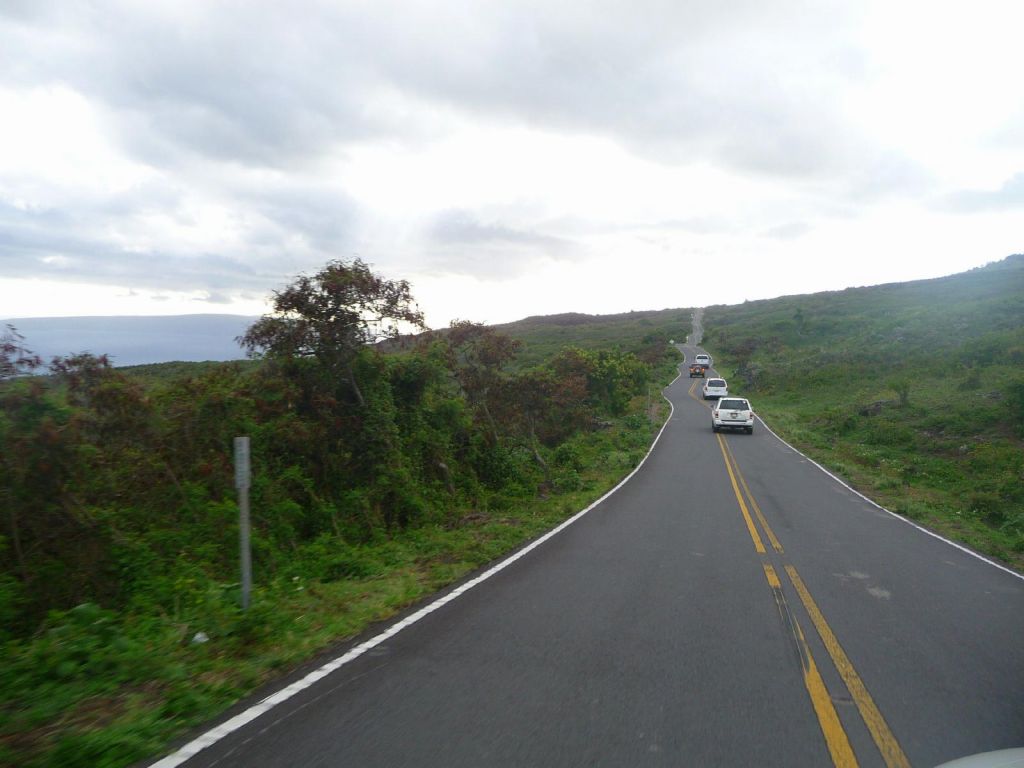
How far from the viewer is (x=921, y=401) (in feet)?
103

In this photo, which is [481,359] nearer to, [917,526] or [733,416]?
[917,526]

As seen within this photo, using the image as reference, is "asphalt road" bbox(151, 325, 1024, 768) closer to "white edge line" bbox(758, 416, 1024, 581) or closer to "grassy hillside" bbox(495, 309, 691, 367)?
"white edge line" bbox(758, 416, 1024, 581)

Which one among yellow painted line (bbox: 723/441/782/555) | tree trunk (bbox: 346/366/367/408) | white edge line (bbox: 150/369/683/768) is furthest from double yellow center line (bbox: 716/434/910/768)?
tree trunk (bbox: 346/366/367/408)

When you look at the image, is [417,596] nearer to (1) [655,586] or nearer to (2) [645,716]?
(1) [655,586]

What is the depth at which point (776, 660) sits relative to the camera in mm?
5582

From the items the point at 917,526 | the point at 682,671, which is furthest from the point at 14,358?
the point at 917,526

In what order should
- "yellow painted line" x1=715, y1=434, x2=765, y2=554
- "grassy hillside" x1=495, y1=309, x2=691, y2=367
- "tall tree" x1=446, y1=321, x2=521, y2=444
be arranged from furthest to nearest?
"grassy hillside" x1=495, y1=309, x2=691, y2=367, "tall tree" x1=446, y1=321, x2=521, y2=444, "yellow painted line" x1=715, y1=434, x2=765, y2=554

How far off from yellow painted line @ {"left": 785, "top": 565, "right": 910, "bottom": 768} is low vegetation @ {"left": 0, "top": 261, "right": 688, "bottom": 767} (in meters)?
4.06

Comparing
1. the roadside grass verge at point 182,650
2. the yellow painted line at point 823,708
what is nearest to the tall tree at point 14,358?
the roadside grass verge at point 182,650

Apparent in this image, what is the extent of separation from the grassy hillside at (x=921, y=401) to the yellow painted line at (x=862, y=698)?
19.6 feet

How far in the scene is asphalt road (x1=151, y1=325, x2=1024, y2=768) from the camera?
406 centimetres

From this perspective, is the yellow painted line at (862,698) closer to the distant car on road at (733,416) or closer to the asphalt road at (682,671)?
the asphalt road at (682,671)

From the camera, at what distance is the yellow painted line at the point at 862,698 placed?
4051 millimetres

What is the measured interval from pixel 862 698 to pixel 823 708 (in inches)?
16.5
